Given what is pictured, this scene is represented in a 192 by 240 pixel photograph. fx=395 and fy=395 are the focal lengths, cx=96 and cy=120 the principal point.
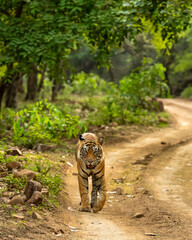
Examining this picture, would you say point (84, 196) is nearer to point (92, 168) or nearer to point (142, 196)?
point (92, 168)

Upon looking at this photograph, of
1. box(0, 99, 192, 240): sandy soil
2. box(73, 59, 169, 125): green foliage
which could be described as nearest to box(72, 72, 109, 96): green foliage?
box(73, 59, 169, 125): green foliage

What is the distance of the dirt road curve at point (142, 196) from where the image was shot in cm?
554

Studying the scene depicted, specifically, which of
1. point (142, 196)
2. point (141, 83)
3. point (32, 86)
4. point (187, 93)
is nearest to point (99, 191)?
point (142, 196)

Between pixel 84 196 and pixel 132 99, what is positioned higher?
pixel 132 99

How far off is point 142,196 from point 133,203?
510 millimetres

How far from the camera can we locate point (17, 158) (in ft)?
28.3

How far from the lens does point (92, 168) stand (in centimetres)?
634

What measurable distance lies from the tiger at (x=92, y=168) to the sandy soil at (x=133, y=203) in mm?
207

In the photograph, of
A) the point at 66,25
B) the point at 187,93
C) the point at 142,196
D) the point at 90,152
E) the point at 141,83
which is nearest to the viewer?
the point at 90,152

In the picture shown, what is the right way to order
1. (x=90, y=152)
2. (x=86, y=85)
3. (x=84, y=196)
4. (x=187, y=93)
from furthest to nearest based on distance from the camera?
(x=187, y=93) → (x=86, y=85) → (x=84, y=196) → (x=90, y=152)

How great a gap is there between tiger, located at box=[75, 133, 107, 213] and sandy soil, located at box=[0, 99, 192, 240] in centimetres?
21

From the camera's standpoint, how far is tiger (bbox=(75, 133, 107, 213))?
6.30 metres

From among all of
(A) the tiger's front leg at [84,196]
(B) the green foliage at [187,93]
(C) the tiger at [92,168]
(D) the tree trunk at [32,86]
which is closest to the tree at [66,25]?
(C) the tiger at [92,168]

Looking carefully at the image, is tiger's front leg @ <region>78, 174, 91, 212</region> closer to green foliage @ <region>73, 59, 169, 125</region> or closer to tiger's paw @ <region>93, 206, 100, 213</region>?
tiger's paw @ <region>93, 206, 100, 213</region>
